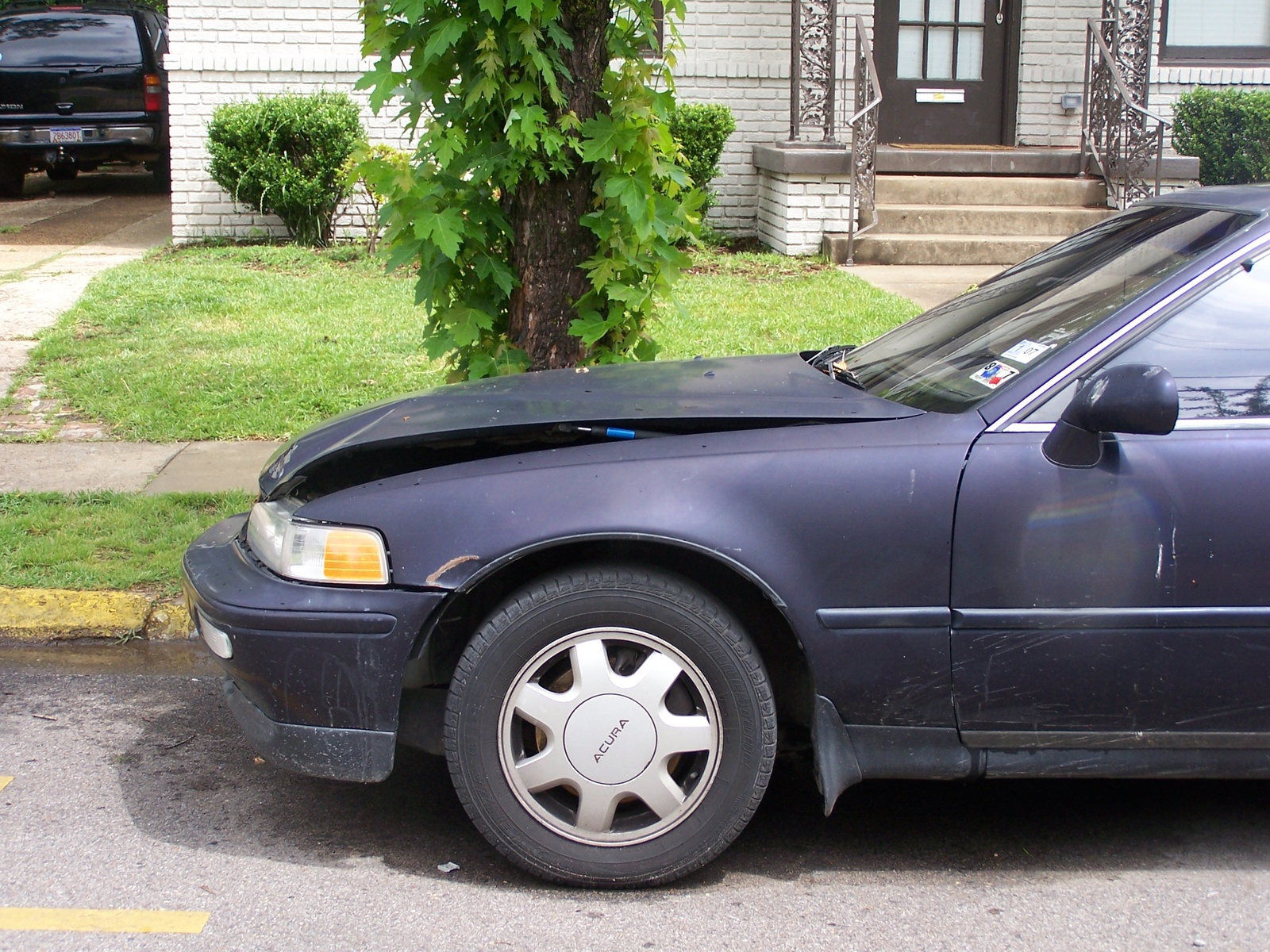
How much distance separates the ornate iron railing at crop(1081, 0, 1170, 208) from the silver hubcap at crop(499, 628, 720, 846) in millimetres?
9709

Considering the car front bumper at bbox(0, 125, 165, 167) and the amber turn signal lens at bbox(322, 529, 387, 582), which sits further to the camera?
the car front bumper at bbox(0, 125, 165, 167)

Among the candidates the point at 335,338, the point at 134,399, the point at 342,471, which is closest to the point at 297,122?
the point at 335,338

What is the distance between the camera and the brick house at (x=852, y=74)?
12125mm

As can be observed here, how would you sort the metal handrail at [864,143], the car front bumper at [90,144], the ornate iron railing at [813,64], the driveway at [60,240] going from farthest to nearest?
the car front bumper at [90,144], the ornate iron railing at [813,64], the metal handrail at [864,143], the driveway at [60,240]

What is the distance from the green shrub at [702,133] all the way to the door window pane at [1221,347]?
357 inches

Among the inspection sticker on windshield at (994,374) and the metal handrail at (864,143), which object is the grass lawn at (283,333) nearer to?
the metal handrail at (864,143)

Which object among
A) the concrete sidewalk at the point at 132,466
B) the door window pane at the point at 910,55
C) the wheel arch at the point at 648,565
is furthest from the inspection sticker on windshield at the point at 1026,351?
the door window pane at the point at 910,55

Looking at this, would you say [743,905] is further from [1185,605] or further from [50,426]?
[50,426]

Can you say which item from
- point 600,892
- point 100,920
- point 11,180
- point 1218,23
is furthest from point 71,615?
point 11,180

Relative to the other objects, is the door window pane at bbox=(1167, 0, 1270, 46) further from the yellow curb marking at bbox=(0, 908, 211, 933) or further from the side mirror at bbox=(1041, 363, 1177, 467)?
the yellow curb marking at bbox=(0, 908, 211, 933)

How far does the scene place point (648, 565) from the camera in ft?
10.2

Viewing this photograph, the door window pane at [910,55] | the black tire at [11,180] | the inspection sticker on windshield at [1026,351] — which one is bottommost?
the inspection sticker on windshield at [1026,351]

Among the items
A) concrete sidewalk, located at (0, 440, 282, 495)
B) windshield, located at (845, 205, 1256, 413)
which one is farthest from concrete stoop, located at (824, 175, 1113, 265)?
windshield, located at (845, 205, 1256, 413)

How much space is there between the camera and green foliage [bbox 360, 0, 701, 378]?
4.51m
